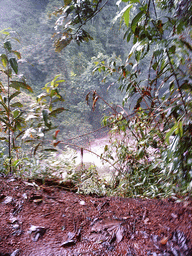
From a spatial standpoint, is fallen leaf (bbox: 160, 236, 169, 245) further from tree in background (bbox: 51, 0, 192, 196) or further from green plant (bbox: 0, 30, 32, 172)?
green plant (bbox: 0, 30, 32, 172)

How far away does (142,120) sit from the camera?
1.16 m

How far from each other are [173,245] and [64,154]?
0.94 metres

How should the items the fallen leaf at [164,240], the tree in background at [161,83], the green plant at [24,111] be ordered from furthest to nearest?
the green plant at [24,111], the tree in background at [161,83], the fallen leaf at [164,240]

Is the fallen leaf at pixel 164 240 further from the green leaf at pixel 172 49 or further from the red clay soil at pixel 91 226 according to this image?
the green leaf at pixel 172 49

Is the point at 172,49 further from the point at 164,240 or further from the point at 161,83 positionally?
the point at 164,240

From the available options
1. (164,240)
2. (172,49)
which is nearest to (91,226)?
(164,240)

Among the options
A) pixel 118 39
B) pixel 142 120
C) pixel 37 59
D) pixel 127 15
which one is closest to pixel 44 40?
pixel 37 59

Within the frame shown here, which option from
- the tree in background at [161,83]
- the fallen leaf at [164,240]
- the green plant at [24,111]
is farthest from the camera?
the green plant at [24,111]

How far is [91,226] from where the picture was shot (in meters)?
0.60

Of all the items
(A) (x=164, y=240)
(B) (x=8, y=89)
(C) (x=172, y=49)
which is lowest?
(A) (x=164, y=240)

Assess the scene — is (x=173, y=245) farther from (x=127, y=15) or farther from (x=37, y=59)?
(x=37, y=59)

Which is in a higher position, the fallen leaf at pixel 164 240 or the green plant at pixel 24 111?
the green plant at pixel 24 111

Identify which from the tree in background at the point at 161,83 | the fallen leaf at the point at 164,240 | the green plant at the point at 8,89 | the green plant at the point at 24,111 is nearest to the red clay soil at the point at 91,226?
the fallen leaf at the point at 164,240

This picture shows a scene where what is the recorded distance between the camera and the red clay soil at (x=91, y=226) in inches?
18.4
